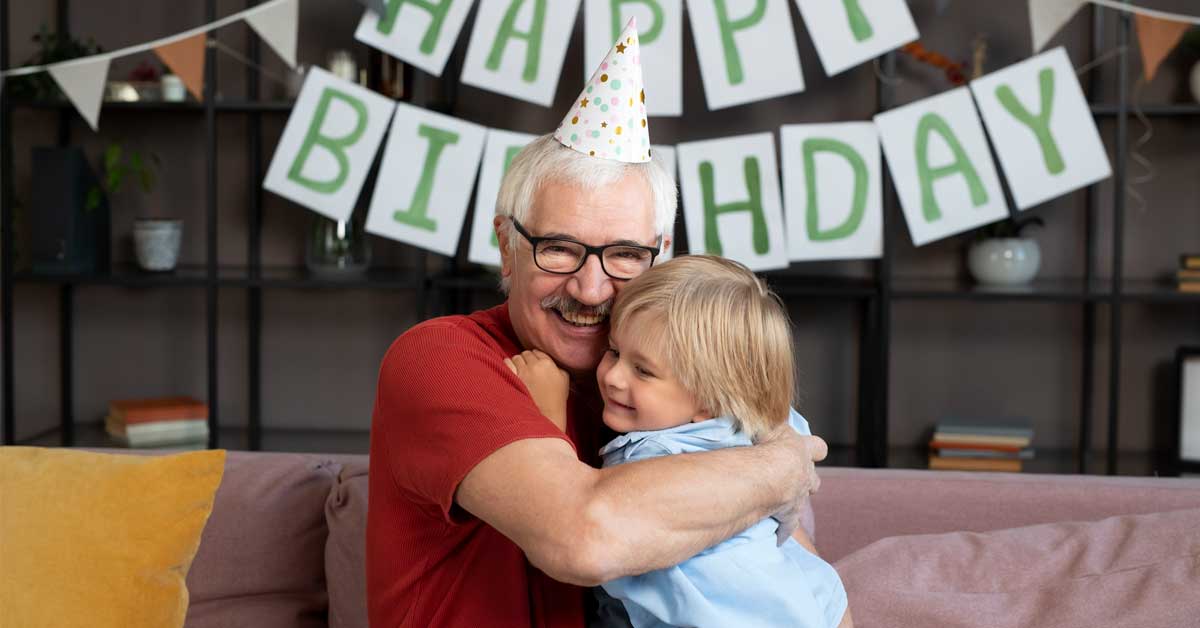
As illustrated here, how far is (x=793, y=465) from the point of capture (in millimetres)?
1313

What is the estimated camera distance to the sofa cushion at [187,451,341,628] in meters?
1.91

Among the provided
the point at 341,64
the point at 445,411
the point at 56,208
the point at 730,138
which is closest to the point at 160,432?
the point at 56,208

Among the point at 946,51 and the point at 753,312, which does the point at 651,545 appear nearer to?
the point at 753,312

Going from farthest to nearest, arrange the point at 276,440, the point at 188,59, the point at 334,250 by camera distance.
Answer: the point at 276,440
the point at 334,250
the point at 188,59

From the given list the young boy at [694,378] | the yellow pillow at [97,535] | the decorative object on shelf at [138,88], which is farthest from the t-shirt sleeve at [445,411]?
the decorative object on shelf at [138,88]

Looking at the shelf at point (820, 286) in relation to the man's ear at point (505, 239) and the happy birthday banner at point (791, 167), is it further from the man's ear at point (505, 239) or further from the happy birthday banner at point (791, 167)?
the man's ear at point (505, 239)

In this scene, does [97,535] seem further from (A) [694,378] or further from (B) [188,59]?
(B) [188,59]

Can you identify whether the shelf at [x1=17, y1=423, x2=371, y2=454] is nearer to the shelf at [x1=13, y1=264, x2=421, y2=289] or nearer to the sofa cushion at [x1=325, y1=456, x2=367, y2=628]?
the shelf at [x1=13, y1=264, x2=421, y2=289]

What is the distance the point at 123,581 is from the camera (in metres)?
1.68

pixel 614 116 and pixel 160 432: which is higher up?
pixel 614 116

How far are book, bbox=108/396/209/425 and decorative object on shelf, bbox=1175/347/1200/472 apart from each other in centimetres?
268

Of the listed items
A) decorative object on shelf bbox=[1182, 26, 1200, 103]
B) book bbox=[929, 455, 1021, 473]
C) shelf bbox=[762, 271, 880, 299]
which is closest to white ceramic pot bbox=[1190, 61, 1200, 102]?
decorative object on shelf bbox=[1182, 26, 1200, 103]

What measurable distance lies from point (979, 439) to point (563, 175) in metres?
2.19

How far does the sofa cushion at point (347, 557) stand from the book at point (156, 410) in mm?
1714
